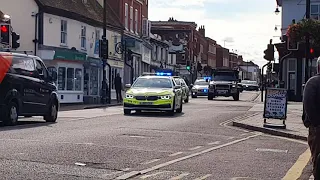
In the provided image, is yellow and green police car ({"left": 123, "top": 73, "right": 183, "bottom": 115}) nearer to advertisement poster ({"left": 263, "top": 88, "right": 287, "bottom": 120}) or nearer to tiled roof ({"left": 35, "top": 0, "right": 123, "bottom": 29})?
advertisement poster ({"left": 263, "top": 88, "right": 287, "bottom": 120})

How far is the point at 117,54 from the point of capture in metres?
45.2

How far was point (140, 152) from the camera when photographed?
11.4m

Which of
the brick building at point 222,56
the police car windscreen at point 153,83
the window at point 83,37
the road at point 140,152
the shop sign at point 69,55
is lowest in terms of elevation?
the road at point 140,152

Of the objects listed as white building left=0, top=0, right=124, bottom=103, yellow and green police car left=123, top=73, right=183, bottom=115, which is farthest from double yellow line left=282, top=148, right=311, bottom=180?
white building left=0, top=0, right=124, bottom=103

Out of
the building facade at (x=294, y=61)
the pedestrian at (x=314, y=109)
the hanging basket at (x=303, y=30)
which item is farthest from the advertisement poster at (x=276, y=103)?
the building facade at (x=294, y=61)

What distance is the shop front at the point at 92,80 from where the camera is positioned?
37.8 m

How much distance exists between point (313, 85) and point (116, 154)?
5297 mm

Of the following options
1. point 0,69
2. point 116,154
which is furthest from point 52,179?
point 0,69

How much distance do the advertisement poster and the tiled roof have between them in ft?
59.1

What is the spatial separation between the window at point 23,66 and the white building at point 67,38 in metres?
14.0

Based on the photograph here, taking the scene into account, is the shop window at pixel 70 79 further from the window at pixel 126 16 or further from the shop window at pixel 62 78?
the window at pixel 126 16

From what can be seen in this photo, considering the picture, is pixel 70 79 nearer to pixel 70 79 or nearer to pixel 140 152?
pixel 70 79

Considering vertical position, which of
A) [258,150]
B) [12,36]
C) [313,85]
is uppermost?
[12,36]

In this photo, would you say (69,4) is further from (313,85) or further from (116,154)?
(313,85)
